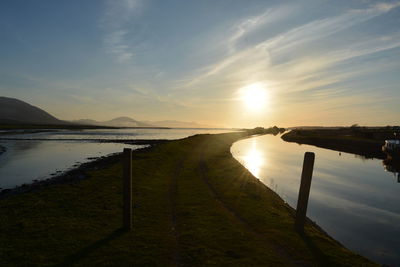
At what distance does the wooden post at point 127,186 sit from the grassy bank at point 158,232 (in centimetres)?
69

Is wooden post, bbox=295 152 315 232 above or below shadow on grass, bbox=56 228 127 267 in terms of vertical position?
above

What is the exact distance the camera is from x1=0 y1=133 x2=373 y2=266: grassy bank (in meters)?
10.2

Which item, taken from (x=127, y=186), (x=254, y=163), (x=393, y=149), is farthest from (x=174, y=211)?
(x=393, y=149)

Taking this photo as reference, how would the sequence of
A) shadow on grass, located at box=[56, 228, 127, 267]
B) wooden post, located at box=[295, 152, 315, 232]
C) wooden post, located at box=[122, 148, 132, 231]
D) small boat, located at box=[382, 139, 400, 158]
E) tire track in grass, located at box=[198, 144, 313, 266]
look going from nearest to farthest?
1. shadow on grass, located at box=[56, 228, 127, 267]
2. tire track in grass, located at box=[198, 144, 313, 266]
3. wooden post, located at box=[122, 148, 132, 231]
4. wooden post, located at box=[295, 152, 315, 232]
5. small boat, located at box=[382, 139, 400, 158]

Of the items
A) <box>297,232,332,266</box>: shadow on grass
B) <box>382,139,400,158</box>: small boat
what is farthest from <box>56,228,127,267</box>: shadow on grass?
<box>382,139,400,158</box>: small boat

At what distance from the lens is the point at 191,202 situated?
59.9 ft

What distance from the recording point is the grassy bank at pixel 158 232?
10.2 meters

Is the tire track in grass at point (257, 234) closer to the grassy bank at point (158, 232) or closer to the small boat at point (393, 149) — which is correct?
the grassy bank at point (158, 232)

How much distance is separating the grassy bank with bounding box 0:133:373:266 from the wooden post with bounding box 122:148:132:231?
2.28ft

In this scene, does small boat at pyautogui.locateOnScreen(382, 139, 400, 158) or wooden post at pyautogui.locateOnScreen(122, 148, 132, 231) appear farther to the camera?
small boat at pyautogui.locateOnScreen(382, 139, 400, 158)

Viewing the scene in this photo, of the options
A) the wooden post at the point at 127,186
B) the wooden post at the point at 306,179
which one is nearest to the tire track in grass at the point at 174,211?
the wooden post at the point at 127,186

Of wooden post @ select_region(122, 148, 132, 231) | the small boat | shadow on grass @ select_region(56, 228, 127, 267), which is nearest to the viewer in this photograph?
shadow on grass @ select_region(56, 228, 127, 267)

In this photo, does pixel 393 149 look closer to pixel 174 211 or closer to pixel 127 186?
pixel 174 211

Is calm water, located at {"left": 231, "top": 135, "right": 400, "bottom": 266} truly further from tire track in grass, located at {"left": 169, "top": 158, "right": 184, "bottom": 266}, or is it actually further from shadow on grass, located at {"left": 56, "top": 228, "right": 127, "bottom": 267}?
shadow on grass, located at {"left": 56, "top": 228, "right": 127, "bottom": 267}
